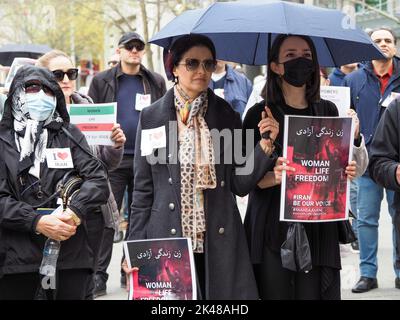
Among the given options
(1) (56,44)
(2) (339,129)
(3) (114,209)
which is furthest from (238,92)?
(1) (56,44)

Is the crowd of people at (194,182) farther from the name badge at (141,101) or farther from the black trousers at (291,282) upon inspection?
the name badge at (141,101)

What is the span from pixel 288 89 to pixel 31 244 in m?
1.71

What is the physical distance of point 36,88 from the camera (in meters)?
5.01

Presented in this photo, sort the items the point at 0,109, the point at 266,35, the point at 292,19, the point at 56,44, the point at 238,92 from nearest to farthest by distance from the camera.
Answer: the point at 292,19 < the point at 266,35 < the point at 0,109 < the point at 238,92 < the point at 56,44

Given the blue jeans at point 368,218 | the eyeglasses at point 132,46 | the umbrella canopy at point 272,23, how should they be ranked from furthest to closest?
the eyeglasses at point 132,46
the blue jeans at point 368,218
the umbrella canopy at point 272,23

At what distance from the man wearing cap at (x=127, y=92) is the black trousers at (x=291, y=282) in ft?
10.9

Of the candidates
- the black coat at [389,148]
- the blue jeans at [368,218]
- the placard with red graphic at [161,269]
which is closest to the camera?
the placard with red graphic at [161,269]

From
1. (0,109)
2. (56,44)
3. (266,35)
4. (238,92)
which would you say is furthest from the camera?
(56,44)

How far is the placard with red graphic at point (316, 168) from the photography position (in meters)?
4.74

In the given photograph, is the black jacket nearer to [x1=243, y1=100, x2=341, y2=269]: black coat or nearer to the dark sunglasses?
the dark sunglasses

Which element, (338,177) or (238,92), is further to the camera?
(238,92)

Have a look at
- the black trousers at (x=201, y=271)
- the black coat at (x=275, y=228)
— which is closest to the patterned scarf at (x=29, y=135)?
the black trousers at (x=201, y=271)
